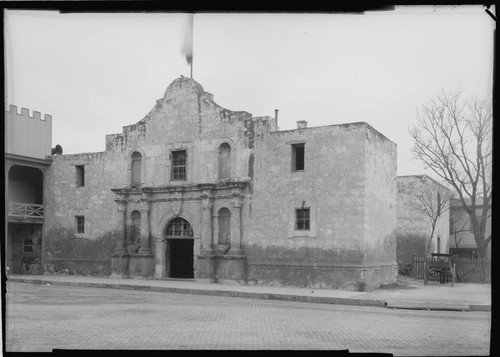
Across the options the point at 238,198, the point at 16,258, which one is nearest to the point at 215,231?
the point at 238,198

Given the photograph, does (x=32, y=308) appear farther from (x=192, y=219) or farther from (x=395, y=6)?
(x=395, y=6)

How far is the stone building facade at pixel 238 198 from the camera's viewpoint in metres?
21.0

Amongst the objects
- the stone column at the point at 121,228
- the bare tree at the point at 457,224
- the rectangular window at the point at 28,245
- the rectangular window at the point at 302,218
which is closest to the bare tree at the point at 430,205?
the bare tree at the point at 457,224

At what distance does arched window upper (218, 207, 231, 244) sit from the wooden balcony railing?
10433 mm

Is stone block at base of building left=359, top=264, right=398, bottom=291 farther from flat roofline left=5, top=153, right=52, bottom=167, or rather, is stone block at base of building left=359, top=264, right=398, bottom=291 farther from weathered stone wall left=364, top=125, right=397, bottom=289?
flat roofline left=5, top=153, right=52, bottom=167

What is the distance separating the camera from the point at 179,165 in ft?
81.9

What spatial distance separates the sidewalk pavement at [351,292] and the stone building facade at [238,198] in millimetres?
967

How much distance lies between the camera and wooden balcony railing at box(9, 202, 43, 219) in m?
27.2

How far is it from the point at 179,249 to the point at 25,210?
8155 millimetres

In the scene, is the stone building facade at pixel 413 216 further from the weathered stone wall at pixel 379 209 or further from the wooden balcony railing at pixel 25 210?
the wooden balcony railing at pixel 25 210

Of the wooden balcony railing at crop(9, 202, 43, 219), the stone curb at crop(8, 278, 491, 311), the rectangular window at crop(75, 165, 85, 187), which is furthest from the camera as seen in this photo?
the rectangular window at crop(75, 165, 85, 187)

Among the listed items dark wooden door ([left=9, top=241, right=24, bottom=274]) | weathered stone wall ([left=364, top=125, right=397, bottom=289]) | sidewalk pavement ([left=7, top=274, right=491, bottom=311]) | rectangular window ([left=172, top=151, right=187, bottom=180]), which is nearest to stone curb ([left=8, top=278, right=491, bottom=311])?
sidewalk pavement ([left=7, top=274, right=491, bottom=311])

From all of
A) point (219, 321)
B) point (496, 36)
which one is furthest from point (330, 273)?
point (496, 36)

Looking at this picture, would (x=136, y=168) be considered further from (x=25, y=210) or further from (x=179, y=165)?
(x=25, y=210)
